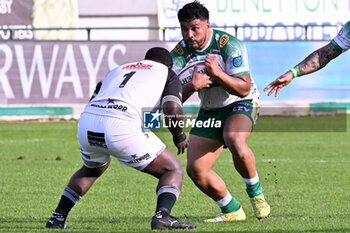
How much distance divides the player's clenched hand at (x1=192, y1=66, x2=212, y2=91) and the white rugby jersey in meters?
0.65

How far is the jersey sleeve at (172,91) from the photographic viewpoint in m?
6.64

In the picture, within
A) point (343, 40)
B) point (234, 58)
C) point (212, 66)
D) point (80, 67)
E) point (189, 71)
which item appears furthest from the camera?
point (80, 67)

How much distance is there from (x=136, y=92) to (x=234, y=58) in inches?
54.5

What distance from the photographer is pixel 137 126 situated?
6.64 m

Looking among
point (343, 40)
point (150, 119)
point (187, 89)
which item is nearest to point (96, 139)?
point (150, 119)

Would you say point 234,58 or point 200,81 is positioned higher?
point 234,58

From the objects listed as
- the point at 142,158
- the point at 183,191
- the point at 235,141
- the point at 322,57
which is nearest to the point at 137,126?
the point at 142,158

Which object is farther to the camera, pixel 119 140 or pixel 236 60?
pixel 236 60

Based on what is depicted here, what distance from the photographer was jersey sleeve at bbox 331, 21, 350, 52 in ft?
23.0

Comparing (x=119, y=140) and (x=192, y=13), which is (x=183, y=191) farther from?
(x=119, y=140)

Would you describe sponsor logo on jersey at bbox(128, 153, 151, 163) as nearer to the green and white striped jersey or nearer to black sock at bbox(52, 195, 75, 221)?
black sock at bbox(52, 195, 75, 221)

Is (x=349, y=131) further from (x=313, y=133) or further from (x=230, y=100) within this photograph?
(x=230, y=100)

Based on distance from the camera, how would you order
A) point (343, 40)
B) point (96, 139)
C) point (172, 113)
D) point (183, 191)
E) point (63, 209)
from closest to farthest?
1. point (172, 113)
2. point (96, 139)
3. point (343, 40)
4. point (63, 209)
5. point (183, 191)

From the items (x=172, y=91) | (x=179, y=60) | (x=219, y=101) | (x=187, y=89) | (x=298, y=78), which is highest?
(x=172, y=91)
